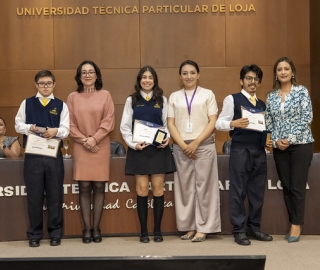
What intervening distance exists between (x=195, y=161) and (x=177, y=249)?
85 cm

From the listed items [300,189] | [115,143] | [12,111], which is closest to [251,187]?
[300,189]

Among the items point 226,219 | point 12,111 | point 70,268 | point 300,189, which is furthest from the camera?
point 12,111

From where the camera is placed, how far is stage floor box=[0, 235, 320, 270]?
417 cm

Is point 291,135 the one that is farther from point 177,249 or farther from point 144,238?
point 144,238

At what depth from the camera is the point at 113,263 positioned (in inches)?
57.6

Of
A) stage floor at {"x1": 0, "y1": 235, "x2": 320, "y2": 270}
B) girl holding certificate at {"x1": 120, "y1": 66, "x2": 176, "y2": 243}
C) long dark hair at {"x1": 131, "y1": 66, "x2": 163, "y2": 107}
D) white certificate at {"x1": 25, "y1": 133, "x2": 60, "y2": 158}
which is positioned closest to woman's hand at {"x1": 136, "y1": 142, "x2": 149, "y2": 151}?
girl holding certificate at {"x1": 120, "y1": 66, "x2": 176, "y2": 243}

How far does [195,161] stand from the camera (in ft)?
15.6

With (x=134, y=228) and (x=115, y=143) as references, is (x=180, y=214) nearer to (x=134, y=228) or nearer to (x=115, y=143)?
(x=134, y=228)

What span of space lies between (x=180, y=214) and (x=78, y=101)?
1471mm

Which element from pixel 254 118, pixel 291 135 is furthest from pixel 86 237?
pixel 291 135

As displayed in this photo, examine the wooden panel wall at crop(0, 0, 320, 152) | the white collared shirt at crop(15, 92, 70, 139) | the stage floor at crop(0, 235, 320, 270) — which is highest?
the wooden panel wall at crop(0, 0, 320, 152)

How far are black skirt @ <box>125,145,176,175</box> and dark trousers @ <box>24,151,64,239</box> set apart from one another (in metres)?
0.67

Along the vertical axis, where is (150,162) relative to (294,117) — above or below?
below

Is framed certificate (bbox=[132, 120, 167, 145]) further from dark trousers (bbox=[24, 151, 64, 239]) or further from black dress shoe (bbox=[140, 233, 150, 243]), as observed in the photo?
black dress shoe (bbox=[140, 233, 150, 243])
